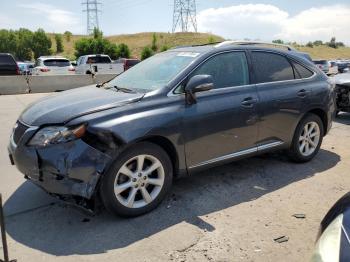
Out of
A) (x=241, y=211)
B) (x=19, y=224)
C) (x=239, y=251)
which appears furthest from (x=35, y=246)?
(x=241, y=211)

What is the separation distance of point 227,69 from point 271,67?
847 millimetres

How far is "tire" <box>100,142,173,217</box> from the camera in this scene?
3.64 m

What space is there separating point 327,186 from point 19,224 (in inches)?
143

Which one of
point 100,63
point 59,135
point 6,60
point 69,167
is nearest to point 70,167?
point 69,167

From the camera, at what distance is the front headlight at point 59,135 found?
3.51 m

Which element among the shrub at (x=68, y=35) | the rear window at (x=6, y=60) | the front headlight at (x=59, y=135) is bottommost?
the front headlight at (x=59, y=135)

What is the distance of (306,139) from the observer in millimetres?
5664

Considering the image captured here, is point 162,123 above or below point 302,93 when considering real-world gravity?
below

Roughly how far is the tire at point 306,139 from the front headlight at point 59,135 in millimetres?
3245

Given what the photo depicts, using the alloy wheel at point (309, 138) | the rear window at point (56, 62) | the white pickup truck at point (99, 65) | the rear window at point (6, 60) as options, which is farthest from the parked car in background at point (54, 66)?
the alloy wheel at point (309, 138)

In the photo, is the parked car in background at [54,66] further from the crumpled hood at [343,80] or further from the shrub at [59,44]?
the shrub at [59,44]

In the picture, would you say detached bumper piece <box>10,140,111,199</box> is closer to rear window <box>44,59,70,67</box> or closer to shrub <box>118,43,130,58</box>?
rear window <box>44,59,70,67</box>

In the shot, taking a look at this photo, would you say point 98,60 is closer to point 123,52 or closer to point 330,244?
point 330,244

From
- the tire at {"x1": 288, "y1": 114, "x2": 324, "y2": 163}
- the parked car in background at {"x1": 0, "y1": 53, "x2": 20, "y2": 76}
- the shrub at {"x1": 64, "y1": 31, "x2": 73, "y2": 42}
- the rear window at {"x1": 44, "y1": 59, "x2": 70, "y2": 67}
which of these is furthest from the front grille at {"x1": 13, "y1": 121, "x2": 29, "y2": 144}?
the shrub at {"x1": 64, "y1": 31, "x2": 73, "y2": 42}
